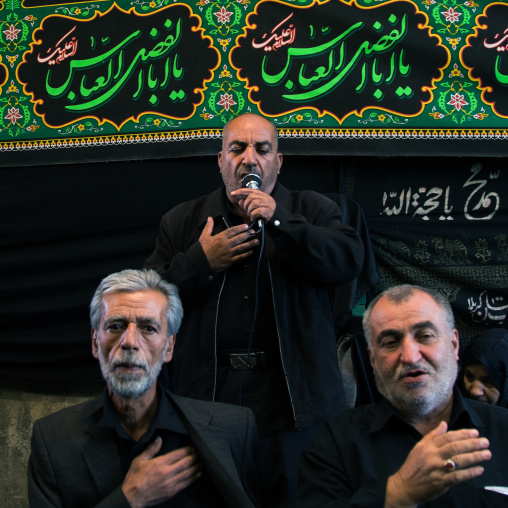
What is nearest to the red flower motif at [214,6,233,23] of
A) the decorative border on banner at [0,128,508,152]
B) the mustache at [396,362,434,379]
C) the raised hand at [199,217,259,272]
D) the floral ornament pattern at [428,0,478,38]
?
the decorative border on banner at [0,128,508,152]

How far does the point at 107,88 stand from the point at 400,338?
7.81 ft

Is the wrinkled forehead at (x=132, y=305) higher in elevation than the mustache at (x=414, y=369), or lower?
higher

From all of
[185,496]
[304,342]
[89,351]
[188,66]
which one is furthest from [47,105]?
[185,496]

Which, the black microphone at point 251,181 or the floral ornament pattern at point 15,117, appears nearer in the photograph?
the black microphone at point 251,181

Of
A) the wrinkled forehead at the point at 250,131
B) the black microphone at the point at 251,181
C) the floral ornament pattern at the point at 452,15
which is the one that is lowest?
the black microphone at the point at 251,181

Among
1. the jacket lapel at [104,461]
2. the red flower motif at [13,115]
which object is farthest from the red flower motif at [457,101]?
the jacket lapel at [104,461]

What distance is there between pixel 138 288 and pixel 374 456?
2.83ft

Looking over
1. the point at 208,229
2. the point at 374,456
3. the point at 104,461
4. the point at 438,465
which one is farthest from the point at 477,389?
the point at 104,461

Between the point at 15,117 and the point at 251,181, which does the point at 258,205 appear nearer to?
the point at 251,181

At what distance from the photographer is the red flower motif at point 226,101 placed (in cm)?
354

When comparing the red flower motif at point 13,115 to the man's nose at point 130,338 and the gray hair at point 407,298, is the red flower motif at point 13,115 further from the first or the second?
the gray hair at point 407,298

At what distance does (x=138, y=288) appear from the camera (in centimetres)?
213

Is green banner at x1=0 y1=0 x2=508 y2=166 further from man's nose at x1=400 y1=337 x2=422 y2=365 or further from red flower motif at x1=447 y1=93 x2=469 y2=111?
man's nose at x1=400 y1=337 x2=422 y2=365

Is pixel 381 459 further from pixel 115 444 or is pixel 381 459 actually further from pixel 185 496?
pixel 115 444
